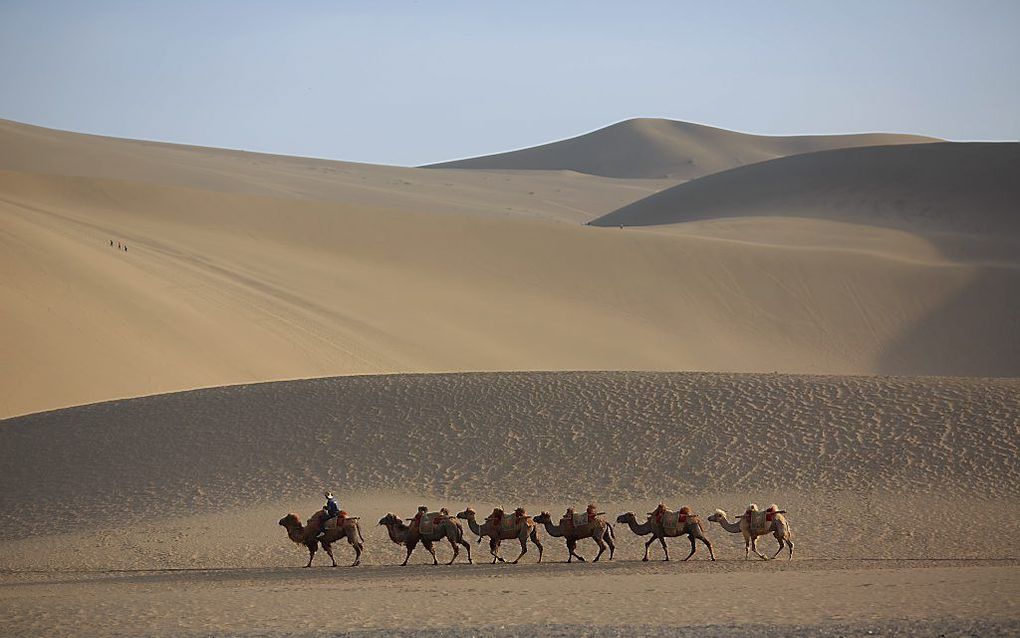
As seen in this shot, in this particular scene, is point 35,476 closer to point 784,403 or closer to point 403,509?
point 403,509

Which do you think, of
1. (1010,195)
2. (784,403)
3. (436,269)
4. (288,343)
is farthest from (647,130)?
(784,403)

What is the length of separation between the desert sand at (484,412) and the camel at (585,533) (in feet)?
1.25

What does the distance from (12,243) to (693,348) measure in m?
21.3

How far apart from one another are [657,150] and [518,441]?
143m

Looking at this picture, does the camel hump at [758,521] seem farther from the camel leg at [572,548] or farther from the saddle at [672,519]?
the camel leg at [572,548]

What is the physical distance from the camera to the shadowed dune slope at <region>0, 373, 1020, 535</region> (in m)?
17.5

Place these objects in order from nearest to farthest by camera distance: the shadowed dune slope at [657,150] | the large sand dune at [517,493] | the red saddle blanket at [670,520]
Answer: the large sand dune at [517,493]
the red saddle blanket at [670,520]
the shadowed dune slope at [657,150]

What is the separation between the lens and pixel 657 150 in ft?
519

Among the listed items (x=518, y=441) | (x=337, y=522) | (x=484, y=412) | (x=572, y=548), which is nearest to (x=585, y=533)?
(x=572, y=548)

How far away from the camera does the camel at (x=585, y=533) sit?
14.0 meters

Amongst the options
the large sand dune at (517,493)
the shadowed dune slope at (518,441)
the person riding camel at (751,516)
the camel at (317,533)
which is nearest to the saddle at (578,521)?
the large sand dune at (517,493)

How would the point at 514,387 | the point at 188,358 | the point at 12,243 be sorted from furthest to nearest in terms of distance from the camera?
the point at 12,243, the point at 188,358, the point at 514,387

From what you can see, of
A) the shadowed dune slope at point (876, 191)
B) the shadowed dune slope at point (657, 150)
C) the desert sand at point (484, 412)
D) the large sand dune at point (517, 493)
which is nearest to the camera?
the large sand dune at point (517, 493)

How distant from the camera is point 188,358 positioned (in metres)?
29.7
